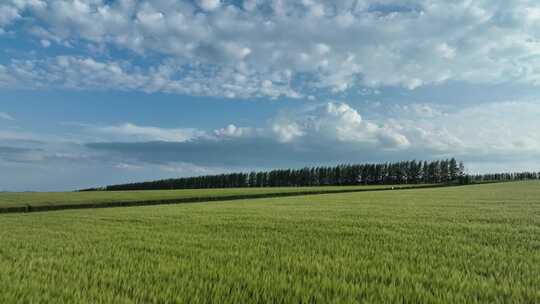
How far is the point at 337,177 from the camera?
16712 centimetres

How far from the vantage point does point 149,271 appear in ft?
17.7

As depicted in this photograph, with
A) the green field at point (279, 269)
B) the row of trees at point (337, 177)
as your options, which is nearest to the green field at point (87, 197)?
the green field at point (279, 269)

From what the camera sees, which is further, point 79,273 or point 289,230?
point 289,230

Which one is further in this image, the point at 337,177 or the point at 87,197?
the point at 337,177

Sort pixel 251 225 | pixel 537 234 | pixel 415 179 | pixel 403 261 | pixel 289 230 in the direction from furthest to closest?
pixel 415 179
pixel 251 225
pixel 289 230
pixel 537 234
pixel 403 261

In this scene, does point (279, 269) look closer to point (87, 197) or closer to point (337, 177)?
point (87, 197)

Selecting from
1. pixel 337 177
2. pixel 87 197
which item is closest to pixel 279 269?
pixel 87 197

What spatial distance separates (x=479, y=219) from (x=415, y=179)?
519 feet

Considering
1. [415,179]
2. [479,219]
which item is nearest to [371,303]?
[479,219]

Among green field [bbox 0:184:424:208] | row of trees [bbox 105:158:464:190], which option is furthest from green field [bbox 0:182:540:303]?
row of trees [bbox 105:158:464:190]

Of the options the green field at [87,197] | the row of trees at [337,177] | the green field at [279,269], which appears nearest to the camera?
the green field at [279,269]

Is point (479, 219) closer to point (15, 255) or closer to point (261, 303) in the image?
point (261, 303)

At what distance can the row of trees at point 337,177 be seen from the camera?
160 meters

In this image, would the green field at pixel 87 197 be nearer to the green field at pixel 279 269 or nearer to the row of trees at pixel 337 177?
the green field at pixel 279 269
